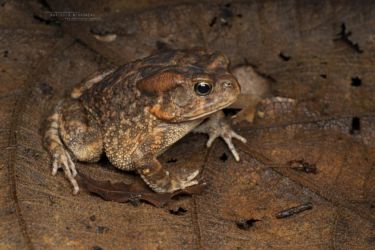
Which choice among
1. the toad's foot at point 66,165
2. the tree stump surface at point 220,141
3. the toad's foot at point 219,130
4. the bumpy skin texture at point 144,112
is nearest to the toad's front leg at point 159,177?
the bumpy skin texture at point 144,112

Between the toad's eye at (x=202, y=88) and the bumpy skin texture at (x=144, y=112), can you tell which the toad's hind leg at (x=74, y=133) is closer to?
the bumpy skin texture at (x=144, y=112)

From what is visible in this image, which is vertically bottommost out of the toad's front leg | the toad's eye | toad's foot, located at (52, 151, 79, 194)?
the toad's front leg

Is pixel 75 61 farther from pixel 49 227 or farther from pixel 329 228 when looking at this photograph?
pixel 329 228

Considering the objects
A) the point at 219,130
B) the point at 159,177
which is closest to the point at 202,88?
the point at 219,130

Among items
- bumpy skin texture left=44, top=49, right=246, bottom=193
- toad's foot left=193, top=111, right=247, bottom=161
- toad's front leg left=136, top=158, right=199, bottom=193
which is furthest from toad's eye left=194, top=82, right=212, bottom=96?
toad's front leg left=136, top=158, right=199, bottom=193

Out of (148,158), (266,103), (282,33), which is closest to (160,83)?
(148,158)

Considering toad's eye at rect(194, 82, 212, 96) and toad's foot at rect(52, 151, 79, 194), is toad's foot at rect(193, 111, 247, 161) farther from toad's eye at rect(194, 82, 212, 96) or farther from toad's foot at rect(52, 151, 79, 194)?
toad's foot at rect(52, 151, 79, 194)

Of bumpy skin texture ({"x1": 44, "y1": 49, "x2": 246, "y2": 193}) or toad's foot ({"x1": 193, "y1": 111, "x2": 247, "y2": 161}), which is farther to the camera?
toad's foot ({"x1": 193, "y1": 111, "x2": 247, "y2": 161})
